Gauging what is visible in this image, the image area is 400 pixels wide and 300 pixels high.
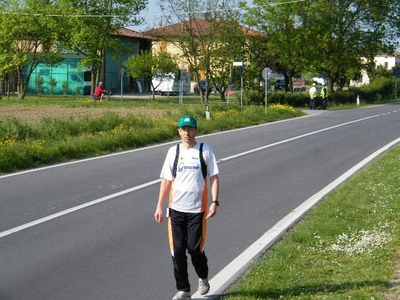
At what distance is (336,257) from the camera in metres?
8.27

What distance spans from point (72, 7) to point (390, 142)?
3827 cm

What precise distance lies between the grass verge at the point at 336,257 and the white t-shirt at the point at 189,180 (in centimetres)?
90

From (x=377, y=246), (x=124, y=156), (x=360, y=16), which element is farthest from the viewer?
(x=360, y=16)

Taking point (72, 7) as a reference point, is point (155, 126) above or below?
below

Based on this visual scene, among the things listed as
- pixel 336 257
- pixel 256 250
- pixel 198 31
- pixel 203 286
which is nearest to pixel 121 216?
pixel 256 250

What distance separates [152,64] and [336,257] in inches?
2233

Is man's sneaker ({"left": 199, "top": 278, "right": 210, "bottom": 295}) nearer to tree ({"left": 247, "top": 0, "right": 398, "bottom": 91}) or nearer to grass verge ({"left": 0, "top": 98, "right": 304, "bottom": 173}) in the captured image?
grass verge ({"left": 0, "top": 98, "right": 304, "bottom": 173})

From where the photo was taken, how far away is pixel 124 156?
20.0 meters

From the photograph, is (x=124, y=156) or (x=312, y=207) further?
(x=124, y=156)

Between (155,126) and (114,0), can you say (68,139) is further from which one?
(114,0)

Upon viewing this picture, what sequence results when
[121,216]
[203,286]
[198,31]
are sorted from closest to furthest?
1. [203,286]
2. [121,216]
3. [198,31]

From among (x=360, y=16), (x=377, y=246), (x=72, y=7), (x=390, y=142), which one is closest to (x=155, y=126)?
(x=390, y=142)

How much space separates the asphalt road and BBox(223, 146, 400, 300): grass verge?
0.57 metres

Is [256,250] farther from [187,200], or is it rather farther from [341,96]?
[341,96]
